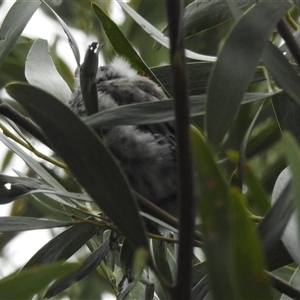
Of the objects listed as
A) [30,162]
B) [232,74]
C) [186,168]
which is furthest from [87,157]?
[30,162]

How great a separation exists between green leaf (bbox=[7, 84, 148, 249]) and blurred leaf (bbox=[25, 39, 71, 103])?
76 cm

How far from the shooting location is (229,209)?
853 mm

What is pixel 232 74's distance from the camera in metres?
1.06

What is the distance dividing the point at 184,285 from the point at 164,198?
84cm

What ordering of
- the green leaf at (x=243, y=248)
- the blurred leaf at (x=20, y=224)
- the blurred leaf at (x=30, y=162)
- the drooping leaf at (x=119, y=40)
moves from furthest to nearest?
1. the drooping leaf at (x=119, y=40)
2. the blurred leaf at (x=30, y=162)
3. the blurred leaf at (x=20, y=224)
4. the green leaf at (x=243, y=248)

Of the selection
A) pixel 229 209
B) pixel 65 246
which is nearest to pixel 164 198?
pixel 65 246

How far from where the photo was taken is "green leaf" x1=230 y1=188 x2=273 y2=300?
830mm

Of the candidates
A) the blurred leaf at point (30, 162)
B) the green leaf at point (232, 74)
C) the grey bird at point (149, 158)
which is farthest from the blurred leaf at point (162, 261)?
the green leaf at point (232, 74)

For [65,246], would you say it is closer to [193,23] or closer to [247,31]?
[193,23]

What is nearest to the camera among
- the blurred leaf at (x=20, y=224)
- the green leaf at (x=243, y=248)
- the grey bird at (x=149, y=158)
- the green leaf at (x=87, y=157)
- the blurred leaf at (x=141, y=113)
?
the green leaf at (x=243, y=248)

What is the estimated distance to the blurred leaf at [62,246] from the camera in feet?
5.11

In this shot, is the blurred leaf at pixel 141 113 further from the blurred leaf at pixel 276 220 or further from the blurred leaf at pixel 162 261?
the blurred leaf at pixel 162 261

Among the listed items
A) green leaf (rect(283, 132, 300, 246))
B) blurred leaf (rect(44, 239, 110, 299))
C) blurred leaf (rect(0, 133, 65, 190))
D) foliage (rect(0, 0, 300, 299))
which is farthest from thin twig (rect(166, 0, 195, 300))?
blurred leaf (rect(0, 133, 65, 190))

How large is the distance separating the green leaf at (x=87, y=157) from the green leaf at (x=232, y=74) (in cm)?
16
